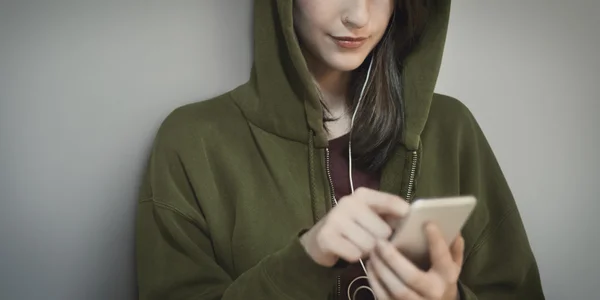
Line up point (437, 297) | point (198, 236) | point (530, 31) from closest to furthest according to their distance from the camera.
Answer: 1. point (437, 297)
2. point (198, 236)
3. point (530, 31)

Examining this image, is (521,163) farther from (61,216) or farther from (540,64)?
(61,216)

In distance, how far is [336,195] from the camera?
82cm

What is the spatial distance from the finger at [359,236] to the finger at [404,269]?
0.01 meters

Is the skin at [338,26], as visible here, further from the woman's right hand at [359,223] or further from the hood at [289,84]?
the woman's right hand at [359,223]

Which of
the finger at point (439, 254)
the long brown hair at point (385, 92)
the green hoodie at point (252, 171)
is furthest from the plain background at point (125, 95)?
the finger at point (439, 254)

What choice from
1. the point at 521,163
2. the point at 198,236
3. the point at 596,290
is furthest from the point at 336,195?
the point at 596,290

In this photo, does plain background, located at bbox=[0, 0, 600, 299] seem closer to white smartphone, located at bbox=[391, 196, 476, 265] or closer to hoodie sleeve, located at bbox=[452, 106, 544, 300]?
hoodie sleeve, located at bbox=[452, 106, 544, 300]

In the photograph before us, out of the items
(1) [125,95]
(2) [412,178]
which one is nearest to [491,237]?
(2) [412,178]

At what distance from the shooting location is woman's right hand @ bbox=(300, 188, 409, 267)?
1.92 feet

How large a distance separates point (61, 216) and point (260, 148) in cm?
29

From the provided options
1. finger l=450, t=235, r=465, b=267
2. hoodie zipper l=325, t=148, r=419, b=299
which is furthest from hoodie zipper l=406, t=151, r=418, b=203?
finger l=450, t=235, r=465, b=267

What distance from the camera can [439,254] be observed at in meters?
0.58

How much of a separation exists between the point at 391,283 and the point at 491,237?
0.40 metres

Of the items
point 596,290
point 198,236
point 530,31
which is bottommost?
point 596,290
